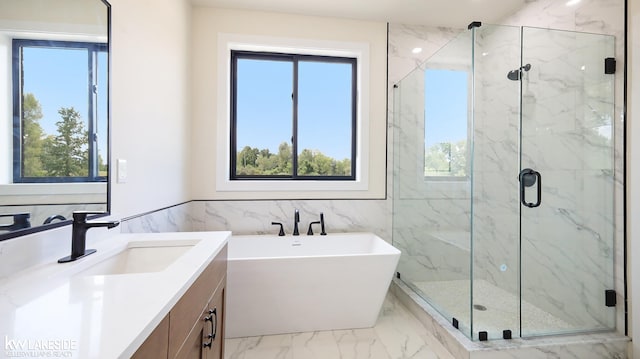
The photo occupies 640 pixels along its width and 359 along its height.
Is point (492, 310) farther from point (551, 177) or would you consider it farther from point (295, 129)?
point (295, 129)

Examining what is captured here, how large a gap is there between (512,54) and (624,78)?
682 millimetres

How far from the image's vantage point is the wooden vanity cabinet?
70 centimetres

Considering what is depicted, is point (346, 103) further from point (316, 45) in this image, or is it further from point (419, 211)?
point (419, 211)

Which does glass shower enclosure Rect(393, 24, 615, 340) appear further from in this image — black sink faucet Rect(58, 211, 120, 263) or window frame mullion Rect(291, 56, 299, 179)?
black sink faucet Rect(58, 211, 120, 263)

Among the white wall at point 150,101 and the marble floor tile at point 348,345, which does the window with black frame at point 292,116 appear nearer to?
the white wall at point 150,101

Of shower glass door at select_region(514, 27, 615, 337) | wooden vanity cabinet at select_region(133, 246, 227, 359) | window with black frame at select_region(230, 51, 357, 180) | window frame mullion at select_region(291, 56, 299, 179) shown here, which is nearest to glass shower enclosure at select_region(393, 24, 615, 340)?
shower glass door at select_region(514, 27, 615, 337)

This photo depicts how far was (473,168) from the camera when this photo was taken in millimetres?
2064

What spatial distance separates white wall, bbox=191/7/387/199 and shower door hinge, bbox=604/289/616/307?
176cm

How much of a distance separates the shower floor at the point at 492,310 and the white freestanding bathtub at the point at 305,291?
1.67ft

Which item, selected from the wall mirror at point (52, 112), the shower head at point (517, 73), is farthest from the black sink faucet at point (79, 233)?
the shower head at point (517, 73)

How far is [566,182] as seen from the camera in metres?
2.11

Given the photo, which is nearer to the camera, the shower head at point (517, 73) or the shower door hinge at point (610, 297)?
the shower door hinge at point (610, 297)

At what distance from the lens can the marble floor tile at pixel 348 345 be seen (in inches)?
75.0

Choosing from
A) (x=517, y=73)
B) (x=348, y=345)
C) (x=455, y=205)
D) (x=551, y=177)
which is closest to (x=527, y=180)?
(x=551, y=177)
